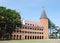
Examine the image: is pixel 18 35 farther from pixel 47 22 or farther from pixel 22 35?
pixel 47 22

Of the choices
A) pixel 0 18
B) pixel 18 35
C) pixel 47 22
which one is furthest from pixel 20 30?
pixel 0 18

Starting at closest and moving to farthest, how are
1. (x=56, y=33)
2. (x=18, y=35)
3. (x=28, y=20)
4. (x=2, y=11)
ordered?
(x=2, y=11)
(x=18, y=35)
(x=28, y=20)
(x=56, y=33)

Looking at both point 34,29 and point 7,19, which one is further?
point 34,29

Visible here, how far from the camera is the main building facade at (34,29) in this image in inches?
3435

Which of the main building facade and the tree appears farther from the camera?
the main building facade

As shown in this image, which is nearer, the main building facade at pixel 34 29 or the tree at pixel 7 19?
the tree at pixel 7 19

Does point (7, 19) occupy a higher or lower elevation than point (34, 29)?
higher

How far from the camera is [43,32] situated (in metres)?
94.8

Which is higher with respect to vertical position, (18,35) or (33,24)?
(33,24)

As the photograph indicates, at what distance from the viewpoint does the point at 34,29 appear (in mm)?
93125

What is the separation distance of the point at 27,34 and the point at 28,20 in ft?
32.6

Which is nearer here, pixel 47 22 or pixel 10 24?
pixel 10 24

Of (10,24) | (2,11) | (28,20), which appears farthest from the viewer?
(28,20)

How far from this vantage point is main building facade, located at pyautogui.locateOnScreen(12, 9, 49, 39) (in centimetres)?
8726
